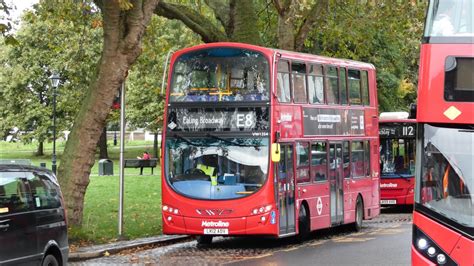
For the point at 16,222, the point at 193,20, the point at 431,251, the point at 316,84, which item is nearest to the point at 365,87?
the point at 316,84

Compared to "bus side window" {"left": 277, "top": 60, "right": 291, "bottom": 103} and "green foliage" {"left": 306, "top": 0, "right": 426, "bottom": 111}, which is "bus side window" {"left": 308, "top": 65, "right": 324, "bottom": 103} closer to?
"bus side window" {"left": 277, "top": 60, "right": 291, "bottom": 103}

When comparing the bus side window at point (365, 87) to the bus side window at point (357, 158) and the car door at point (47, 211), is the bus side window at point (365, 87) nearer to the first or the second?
the bus side window at point (357, 158)

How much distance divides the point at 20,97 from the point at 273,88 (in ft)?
158

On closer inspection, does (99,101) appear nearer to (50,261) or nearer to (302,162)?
(302,162)

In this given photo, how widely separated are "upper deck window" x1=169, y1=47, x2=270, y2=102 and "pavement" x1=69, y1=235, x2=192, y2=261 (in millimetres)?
3156

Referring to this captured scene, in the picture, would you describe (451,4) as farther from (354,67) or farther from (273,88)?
(354,67)

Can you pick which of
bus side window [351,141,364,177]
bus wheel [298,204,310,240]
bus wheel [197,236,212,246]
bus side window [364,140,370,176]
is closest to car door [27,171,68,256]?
bus wheel [197,236,212,246]

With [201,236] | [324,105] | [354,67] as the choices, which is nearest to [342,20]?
[354,67]

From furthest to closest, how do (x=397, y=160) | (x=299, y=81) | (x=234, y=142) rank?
(x=397, y=160), (x=299, y=81), (x=234, y=142)

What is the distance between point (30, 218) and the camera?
44.2ft

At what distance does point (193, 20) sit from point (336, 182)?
6552mm

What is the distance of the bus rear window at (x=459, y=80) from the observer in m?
11.2

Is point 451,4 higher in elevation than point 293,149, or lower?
higher

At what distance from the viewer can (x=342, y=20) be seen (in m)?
33.8
